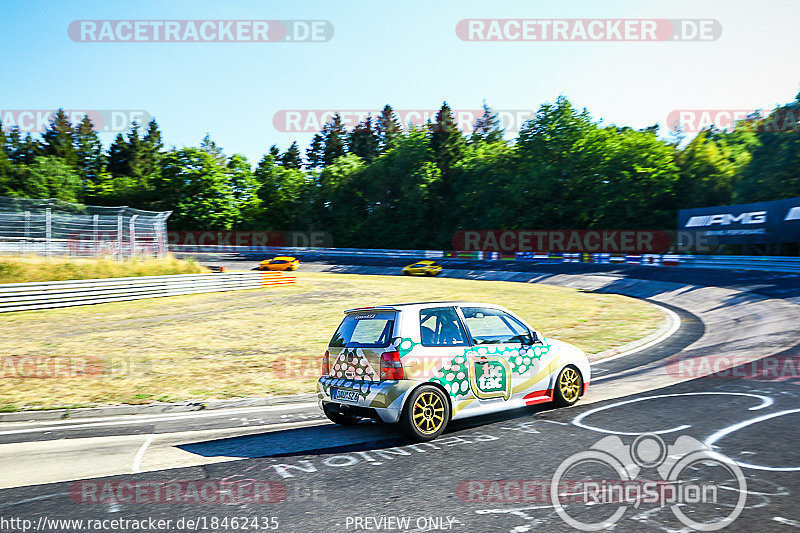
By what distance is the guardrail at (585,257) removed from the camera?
30784 mm

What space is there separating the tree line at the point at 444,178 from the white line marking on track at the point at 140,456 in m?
51.8

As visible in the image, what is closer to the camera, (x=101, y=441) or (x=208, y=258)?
(x=101, y=441)

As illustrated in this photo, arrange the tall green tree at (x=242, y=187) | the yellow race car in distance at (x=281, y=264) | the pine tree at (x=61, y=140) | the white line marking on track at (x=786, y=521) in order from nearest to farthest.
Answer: the white line marking on track at (x=786, y=521) < the yellow race car in distance at (x=281, y=264) < the tall green tree at (x=242, y=187) < the pine tree at (x=61, y=140)

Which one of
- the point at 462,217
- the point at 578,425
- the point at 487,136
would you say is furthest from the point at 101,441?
the point at 487,136

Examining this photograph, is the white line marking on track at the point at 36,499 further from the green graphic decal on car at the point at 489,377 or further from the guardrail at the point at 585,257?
the guardrail at the point at 585,257

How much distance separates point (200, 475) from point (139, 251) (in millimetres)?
22127

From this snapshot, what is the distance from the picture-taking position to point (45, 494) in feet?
17.4

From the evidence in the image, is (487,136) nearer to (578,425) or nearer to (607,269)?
(607,269)

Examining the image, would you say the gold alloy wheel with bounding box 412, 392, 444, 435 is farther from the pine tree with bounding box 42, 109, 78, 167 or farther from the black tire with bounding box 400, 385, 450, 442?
the pine tree with bounding box 42, 109, 78, 167

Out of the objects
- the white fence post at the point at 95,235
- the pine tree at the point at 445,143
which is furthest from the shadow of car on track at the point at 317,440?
the pine tree at the point at 445,143

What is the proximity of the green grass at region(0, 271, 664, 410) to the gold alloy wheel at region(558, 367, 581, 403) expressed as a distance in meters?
4.36

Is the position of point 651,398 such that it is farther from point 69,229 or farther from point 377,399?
point 69,229

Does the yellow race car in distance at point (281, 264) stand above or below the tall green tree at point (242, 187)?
below

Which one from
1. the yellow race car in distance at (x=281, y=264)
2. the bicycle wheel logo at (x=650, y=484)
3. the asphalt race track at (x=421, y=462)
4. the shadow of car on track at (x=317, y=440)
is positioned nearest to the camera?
the bicycle wheel logo at (x=650, y=484)
